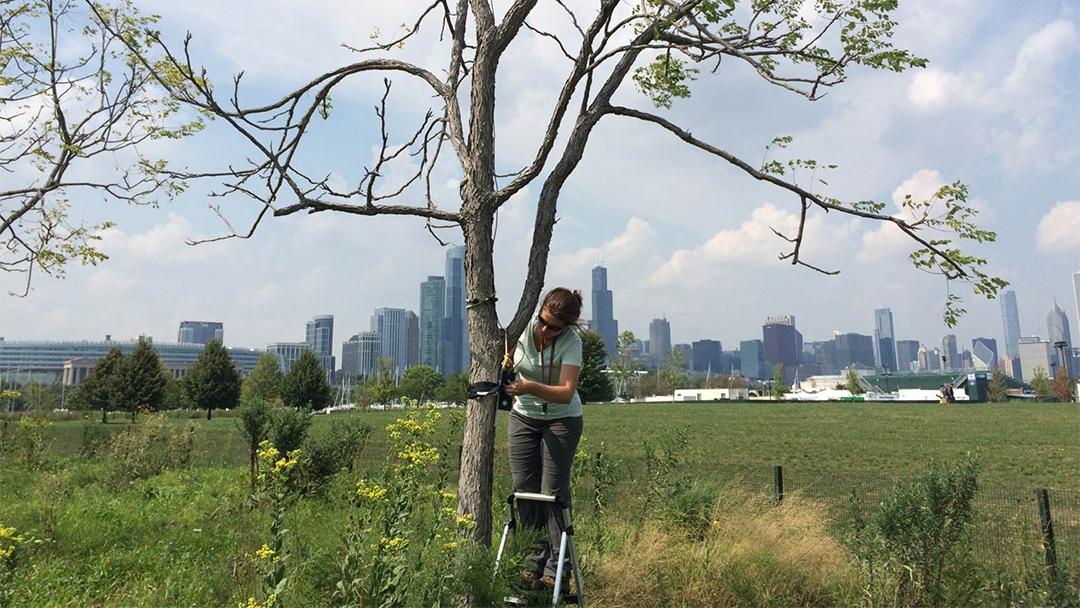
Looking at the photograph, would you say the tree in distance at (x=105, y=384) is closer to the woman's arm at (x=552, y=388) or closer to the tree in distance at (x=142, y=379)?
the tree in distance at (x=142, y=379)

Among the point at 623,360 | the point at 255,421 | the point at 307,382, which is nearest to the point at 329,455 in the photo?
the point at 255,421

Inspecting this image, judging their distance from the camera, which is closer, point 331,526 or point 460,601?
point 460,601

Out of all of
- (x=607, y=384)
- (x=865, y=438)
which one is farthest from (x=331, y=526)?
(x=607, y=384)

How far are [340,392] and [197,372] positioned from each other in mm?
68220

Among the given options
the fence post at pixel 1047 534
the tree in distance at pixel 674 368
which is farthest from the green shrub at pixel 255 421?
the tree in distance at pixel 674 368

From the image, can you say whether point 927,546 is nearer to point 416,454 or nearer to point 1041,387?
point 416,454

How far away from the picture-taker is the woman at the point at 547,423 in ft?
12.0

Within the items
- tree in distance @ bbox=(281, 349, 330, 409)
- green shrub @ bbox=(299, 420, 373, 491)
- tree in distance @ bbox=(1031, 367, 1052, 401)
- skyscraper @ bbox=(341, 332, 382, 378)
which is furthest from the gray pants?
skyscraper @ bbox=(341, 332, 382, 378)

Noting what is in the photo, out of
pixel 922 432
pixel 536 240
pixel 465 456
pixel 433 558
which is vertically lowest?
pixel 922 432

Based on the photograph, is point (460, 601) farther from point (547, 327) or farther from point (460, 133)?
point (460, 133)

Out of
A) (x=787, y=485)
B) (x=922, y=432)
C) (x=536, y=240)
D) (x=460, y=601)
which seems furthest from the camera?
(x=922, y=432)

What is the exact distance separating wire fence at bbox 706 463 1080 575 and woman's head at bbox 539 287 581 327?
2.43 metres

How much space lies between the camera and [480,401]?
3836 mm

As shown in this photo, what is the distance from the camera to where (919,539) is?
384 cm
